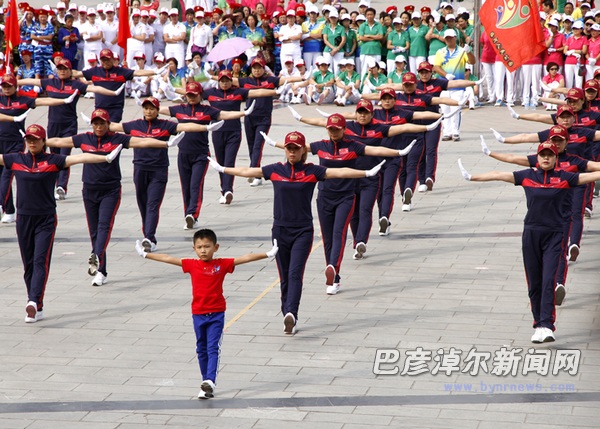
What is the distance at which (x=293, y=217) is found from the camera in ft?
37.5

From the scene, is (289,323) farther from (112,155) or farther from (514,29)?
(514,29)

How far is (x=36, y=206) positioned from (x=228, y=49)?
11.8m

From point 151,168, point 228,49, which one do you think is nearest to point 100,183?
point 151,168

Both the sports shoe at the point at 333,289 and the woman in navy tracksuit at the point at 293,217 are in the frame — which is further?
the sports shoe at the point at 333,289

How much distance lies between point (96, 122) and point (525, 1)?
871cm

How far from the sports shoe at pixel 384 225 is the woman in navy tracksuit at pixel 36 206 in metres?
4.81

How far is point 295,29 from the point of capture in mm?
26750

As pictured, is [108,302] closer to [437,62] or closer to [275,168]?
[275,168]

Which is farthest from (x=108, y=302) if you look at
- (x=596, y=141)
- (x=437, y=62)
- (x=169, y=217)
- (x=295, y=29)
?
(x=295, y=29)

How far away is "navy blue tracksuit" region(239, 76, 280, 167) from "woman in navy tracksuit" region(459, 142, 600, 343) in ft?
25.5

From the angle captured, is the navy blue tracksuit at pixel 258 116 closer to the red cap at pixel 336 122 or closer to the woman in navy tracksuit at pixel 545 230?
the red cap at pixel 336 122

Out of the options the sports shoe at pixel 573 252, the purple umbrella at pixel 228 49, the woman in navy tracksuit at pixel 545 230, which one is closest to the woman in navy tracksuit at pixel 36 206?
the woman in navy tracksuit at pixel 545 230

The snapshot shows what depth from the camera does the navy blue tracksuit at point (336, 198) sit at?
12750mm

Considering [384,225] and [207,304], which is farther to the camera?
[384,225]
